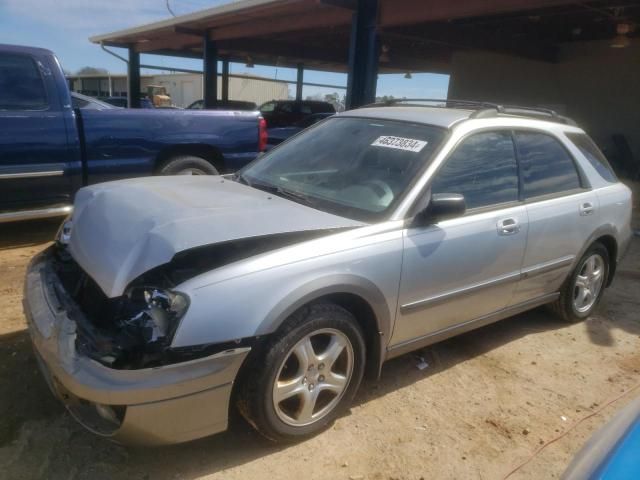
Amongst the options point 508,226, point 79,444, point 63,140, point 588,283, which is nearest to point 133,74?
point 63,140

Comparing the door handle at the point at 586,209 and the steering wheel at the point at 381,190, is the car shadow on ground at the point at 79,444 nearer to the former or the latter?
the steering wheel at the point at 381,190

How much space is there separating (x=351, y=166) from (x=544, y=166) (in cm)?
155

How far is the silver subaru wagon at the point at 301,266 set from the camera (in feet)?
7.35

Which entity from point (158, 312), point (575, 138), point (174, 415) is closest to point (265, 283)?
point (158, 312)

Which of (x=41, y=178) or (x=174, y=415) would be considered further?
(x=41, y=178)

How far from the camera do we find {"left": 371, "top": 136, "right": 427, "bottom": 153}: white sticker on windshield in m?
3.26

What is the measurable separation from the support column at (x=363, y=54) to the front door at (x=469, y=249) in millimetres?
7586

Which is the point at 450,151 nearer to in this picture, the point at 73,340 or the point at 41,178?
the point at 73,340

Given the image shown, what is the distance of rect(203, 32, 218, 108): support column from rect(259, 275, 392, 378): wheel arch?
49.6 ft

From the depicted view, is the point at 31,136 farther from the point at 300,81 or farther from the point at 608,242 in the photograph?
the point at 300,81

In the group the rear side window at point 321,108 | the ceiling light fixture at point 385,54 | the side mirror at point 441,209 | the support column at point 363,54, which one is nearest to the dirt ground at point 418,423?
the side mirror at point 441,209

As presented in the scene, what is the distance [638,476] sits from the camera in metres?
1.60

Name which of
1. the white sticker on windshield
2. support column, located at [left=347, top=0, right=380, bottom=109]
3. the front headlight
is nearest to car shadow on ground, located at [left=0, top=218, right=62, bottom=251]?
the front headlight

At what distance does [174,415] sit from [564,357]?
2.95m
